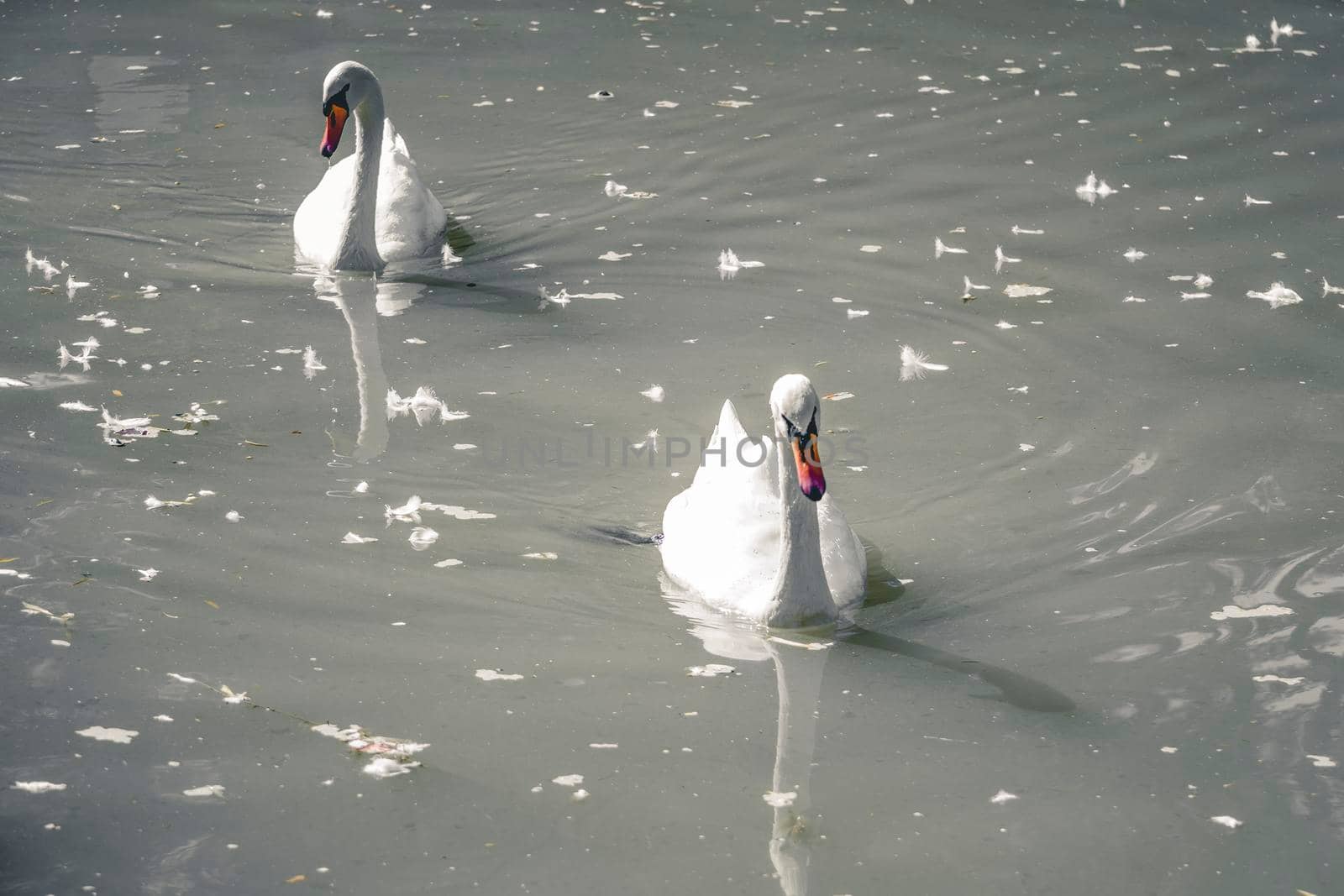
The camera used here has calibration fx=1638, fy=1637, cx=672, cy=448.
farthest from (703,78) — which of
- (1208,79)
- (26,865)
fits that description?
(26,865)

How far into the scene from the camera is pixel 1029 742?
609 cm

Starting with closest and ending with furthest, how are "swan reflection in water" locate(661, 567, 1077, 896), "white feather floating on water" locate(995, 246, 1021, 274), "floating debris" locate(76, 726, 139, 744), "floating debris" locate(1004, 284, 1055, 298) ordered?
"swan reflection in water" locate(661, 567, 1077, 896) < "floating debris" locate(76, 726, 139, 744) < "floating debris" locate(1004, 284, 1055, 298) < "white feather floating on water" locate(995, 246, 1021, 274)

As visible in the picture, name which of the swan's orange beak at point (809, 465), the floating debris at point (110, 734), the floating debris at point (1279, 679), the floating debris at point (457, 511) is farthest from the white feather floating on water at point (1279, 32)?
the floating debris at point (110, 734)

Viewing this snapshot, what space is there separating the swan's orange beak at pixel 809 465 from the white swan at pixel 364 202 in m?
5.38

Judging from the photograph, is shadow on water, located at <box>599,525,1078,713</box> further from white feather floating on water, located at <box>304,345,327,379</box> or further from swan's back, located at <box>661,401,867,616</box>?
white feather floating on water, located at <box>304,345,327,379</box>

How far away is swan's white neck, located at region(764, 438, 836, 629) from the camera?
21.9 ft

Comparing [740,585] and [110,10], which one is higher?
[110,10]

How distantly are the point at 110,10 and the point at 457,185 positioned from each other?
637 centimetres

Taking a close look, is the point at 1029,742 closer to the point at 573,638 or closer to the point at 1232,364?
the point at 573,638

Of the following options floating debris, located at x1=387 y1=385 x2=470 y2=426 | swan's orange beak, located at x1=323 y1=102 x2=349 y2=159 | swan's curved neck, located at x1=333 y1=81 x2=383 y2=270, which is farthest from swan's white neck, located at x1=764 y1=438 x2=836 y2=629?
swan's orange beak, located at x1=323 y1=102 x2=349 y2=159

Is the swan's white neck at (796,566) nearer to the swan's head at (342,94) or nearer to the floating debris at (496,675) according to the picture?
the floating debris at (496,675)

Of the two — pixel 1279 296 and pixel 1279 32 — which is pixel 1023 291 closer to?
pixel 1279 296

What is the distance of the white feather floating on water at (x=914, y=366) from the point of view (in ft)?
31.4

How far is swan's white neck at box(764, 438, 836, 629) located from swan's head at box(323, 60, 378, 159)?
5567 millimetres
